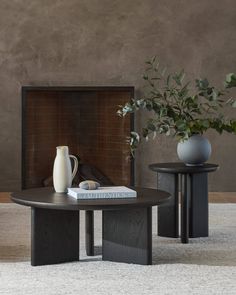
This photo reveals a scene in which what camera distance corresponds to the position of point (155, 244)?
177 inches

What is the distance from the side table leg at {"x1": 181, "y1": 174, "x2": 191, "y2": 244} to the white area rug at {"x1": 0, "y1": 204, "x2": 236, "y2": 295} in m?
0.06

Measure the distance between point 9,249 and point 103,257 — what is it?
0.62 m

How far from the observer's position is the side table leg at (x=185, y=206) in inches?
179

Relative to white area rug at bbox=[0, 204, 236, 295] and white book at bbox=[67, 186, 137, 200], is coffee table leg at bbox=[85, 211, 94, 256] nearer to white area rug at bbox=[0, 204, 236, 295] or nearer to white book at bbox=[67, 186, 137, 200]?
white area rug at bbox=[0, 204, 236, 295]

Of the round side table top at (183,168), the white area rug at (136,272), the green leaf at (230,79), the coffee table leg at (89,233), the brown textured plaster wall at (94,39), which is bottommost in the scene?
the white area rug at (136,272)

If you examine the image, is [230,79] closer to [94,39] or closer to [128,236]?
[128,236]

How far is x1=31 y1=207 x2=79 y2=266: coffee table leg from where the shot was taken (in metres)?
3.90

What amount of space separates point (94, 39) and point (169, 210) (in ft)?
8.03

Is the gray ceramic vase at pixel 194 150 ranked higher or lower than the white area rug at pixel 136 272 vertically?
higher

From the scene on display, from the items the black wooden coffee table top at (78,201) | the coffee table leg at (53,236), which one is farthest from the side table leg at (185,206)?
the coffee table leg at (53,236)

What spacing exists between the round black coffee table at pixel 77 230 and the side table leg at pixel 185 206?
0.53m

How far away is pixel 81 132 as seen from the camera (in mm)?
6875

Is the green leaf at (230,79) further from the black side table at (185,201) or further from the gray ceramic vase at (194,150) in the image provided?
the black side table at (185,201)

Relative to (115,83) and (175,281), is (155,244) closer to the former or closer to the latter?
(175,281)
